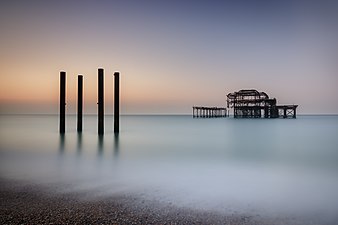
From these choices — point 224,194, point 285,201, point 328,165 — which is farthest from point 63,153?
point 328,165

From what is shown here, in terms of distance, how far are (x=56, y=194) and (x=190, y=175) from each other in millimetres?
4013

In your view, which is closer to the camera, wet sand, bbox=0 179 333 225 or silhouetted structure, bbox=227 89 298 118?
wet sand, bbox=0 179 333 225

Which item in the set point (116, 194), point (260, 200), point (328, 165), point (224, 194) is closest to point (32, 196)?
point (116, 194)

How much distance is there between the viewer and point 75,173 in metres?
8.39

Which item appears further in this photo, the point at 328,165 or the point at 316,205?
the point at 328,165

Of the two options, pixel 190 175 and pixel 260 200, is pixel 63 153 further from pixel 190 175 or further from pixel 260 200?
pixel 260 200

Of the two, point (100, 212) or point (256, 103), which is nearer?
point (100, 212)

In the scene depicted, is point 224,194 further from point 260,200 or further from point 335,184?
point 335,184

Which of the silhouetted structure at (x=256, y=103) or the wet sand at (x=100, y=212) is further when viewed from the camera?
the silhouetted structure at (x=256, y=103)

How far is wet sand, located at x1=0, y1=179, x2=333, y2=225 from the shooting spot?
14.0ft

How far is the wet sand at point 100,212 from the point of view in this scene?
14.0 ft

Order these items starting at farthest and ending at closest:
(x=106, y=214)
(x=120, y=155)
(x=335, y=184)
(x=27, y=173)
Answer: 1. (x=120, y=155)
2. (x=27, y=173)
3. (x=335, y=184)
4. (x=106, y=214)

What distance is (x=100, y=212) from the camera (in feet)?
15.2

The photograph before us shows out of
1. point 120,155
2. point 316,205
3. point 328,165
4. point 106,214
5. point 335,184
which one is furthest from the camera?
point 120,155
